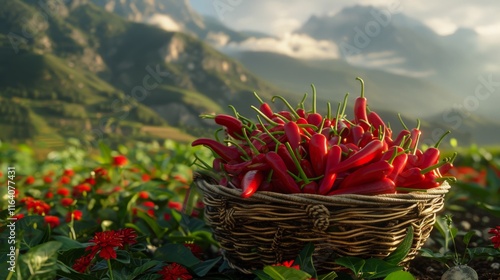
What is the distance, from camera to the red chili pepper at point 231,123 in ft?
8.04

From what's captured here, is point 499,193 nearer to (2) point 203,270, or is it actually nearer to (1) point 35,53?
(2) point 203,270

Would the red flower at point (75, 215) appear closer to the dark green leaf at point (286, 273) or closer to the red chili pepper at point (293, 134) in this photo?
the red chili pepper at point (293, 134)

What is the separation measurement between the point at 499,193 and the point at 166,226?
4231 mm

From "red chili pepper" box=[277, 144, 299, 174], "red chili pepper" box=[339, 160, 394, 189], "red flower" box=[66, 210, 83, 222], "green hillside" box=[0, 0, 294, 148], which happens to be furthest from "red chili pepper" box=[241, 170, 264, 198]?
"green hillside" box=[0, 0, 294, 148]

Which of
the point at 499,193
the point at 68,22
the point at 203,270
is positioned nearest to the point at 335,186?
the point at 203,270

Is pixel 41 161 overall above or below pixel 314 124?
below

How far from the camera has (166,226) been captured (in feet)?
10.4

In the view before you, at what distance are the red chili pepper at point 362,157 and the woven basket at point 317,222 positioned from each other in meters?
0.15

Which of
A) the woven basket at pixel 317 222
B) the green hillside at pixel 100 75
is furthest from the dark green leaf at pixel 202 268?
the green hillside at pixel 100 75

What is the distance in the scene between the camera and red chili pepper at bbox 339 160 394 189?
2061 mm

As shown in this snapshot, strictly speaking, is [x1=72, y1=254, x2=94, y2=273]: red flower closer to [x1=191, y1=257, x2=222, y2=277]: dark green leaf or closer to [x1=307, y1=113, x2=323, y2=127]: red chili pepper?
[x1=191, y1=257, x2=222, y2=277]: dark green leaf

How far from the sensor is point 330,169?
2.08 m

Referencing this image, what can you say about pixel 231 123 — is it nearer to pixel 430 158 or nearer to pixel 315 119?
pixel 315 119

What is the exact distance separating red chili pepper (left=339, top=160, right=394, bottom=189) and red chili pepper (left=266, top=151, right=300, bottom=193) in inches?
8.1
